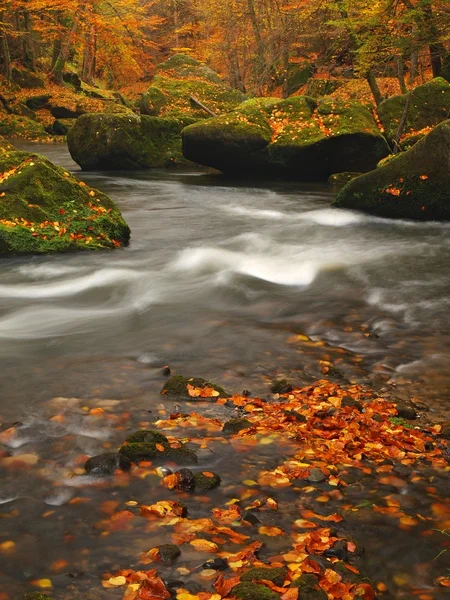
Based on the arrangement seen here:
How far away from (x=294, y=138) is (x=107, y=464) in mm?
12798

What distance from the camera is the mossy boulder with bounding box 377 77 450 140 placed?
53.2 feet

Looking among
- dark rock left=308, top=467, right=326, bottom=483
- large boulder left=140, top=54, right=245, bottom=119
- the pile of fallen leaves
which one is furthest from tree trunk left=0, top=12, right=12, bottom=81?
dark rock left=308, top=467, right=326, bottom=483

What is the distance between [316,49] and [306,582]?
103ft

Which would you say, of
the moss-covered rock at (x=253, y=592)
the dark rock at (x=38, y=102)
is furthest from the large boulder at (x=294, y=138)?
the dark rock at (x=38, y=102)

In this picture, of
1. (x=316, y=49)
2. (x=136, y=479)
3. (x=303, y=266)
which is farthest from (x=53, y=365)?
(x=316, y=49)

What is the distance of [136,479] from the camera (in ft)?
Answer: 10.9

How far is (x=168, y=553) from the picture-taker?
2654 mm

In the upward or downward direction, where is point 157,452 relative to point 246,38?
downward

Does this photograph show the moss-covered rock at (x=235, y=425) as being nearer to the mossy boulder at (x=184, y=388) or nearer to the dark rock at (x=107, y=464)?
the mossy boulder at (x=184, y=388)

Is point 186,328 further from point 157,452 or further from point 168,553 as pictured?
point 168,553

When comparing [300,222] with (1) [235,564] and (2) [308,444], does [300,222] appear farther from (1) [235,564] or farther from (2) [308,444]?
(1) [235,564]

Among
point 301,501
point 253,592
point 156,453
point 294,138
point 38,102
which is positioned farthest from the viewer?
point 38,102

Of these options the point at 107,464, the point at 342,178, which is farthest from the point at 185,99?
the point at 107,464

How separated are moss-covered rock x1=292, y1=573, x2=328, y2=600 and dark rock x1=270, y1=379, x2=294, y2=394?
218 cm
